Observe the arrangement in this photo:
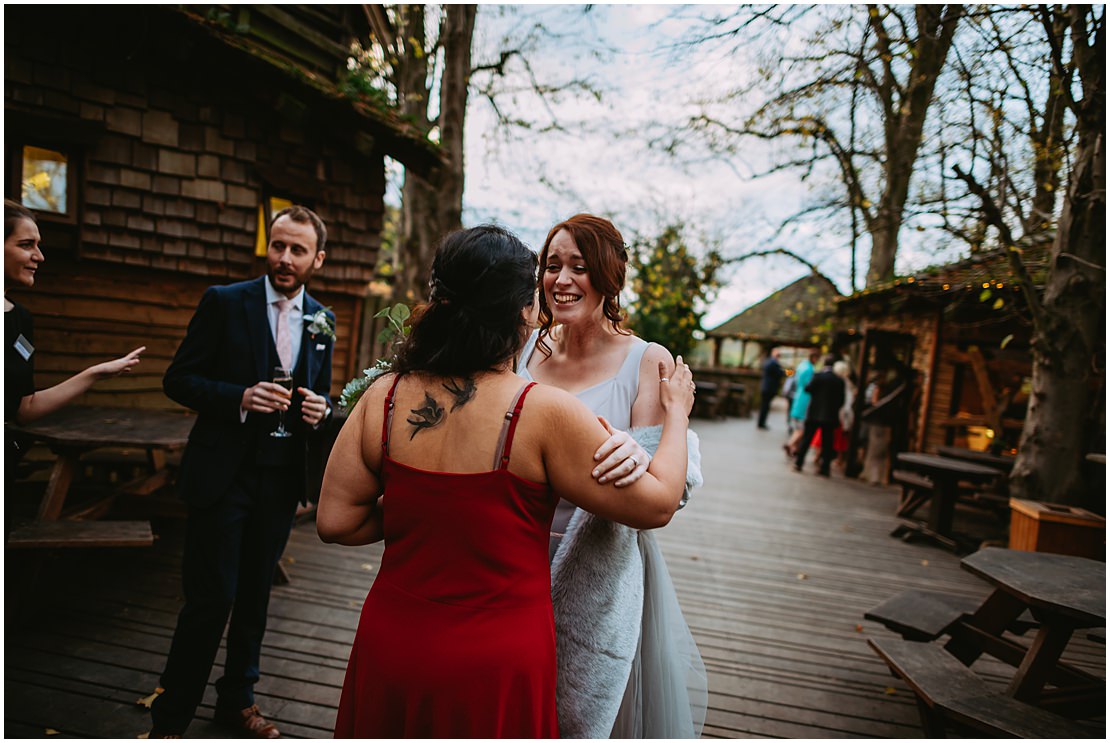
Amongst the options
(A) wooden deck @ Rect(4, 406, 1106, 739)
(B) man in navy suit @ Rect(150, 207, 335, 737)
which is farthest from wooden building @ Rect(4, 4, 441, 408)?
(B) man in navy suit @ Rect(150, 207, 335, 737)

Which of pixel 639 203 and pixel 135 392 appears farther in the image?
pixel 639 203

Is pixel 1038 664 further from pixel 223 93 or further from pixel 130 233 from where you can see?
pixel 223 93

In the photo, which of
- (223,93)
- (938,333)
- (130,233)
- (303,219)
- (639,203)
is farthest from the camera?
(639,203)

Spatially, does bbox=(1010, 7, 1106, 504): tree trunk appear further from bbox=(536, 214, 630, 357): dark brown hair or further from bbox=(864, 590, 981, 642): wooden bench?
bbox=(536, 214, 630, 357): dark brown hair

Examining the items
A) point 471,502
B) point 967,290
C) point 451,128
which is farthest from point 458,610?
point 451,128

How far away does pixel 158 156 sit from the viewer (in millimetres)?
6191

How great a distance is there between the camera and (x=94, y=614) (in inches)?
141

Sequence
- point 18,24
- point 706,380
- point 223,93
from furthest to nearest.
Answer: point 706,380, point 223,93, point 18,24

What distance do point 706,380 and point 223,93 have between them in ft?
67.7

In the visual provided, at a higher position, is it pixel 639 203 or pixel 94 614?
pixel 639 203

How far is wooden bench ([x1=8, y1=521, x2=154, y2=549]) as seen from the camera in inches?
113

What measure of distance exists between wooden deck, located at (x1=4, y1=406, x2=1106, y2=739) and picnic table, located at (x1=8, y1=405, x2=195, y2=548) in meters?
0.41

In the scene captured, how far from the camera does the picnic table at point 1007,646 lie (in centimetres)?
263

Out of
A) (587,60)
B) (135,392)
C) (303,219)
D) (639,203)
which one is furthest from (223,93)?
(639,203)
